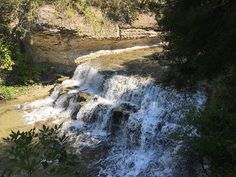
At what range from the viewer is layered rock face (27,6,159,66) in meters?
16.4

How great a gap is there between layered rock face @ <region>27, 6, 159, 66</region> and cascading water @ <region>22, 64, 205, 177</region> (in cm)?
253

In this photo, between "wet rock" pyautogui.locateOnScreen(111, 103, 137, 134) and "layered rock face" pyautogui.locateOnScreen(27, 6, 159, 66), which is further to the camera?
"layered rock face" pyautogui.locateOnScreen(27, 6, 159, 66)

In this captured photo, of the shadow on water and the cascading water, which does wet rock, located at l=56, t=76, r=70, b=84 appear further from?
the shadow on water

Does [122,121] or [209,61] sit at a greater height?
[209,61]

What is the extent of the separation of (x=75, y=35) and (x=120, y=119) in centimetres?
588

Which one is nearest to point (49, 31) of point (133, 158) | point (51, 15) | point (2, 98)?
A: point (51, 15)

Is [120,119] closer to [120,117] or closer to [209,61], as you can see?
[120,117]

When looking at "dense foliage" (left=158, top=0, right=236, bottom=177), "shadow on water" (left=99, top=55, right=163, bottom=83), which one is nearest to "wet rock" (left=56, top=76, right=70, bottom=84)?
"shadow on water" (left=99, top=55, right=163, bottom=83)

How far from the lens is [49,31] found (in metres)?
16.4

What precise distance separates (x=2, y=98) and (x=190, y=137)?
31.4 feet

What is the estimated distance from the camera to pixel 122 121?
11.8m

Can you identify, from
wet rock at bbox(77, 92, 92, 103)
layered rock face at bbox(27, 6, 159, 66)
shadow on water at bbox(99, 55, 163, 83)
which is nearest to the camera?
wet rock at bbox(77, 92, 92, 103)

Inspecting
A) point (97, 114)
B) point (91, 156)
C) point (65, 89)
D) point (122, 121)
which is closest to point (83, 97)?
point (97, 114)

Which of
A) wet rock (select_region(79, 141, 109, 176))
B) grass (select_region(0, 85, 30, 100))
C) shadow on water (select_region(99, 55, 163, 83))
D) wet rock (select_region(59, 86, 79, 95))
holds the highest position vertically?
shadow on water (select_region(99, 55, 163, 83))
